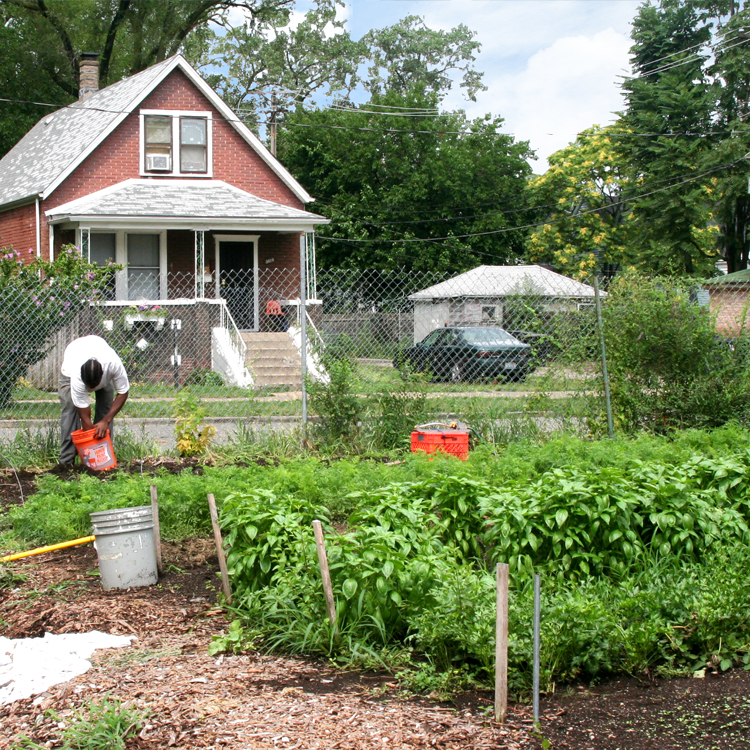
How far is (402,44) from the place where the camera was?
56.0 m

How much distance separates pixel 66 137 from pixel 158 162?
3462mm

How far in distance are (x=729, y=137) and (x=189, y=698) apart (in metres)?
29.9

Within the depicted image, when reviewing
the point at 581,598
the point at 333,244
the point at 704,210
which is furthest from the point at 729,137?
the point at 581,598

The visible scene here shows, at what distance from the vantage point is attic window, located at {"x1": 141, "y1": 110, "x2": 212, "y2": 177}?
2222cm

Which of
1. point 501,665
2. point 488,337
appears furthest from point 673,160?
point 501,665

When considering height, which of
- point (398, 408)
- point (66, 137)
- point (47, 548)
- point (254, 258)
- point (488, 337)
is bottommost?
point (47, 548)

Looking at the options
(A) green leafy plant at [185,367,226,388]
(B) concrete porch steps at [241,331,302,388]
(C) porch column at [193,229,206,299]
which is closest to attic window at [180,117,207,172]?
(C) porch column at [193,229,206,299]

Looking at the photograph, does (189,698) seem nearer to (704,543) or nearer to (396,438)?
(704,543)

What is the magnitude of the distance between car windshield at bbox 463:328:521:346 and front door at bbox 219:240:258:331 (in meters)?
12.3

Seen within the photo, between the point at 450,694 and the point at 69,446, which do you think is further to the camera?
the point at 69,446

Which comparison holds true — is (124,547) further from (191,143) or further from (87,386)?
(191,143)

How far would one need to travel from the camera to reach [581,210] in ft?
137

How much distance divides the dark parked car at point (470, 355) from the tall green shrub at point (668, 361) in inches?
39.8

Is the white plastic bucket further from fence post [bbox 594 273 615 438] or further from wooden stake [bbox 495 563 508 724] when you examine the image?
fence post [bbox 594 273 615 438]
